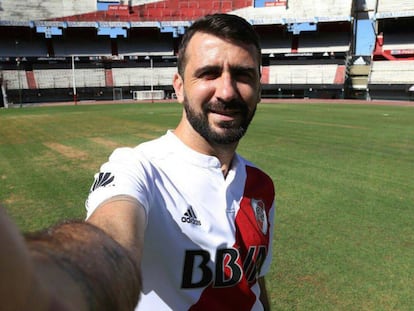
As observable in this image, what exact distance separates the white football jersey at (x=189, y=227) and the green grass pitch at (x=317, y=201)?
0.67 metres

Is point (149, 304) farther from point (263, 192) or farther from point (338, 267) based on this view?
point (338, 267)

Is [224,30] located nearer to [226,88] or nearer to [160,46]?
[226,88]

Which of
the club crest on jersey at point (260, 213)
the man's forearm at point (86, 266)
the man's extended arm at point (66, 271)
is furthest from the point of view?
the club crest on jersey at point (260, 213)

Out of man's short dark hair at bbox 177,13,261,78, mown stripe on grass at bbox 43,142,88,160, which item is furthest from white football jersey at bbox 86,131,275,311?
mown stripe on grass at bbox 43,142,88,160

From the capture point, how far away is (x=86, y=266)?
2.15 feet

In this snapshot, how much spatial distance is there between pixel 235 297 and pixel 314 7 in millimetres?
53731

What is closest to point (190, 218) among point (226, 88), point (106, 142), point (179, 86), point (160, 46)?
point (226, 88)

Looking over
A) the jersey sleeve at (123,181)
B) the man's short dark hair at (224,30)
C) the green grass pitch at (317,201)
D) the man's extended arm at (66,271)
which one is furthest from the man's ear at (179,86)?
the man's extended arm at (66,271)

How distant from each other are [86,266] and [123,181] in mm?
817

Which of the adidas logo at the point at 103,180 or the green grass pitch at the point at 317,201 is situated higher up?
the adidas logo at the point at 103,180

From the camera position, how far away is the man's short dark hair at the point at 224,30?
1741mm

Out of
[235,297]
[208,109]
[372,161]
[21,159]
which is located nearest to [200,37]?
[208,109]

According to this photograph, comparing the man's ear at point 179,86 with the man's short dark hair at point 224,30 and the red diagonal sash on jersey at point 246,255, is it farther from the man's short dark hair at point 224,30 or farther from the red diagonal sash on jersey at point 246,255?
the red diagonal sash on jersey at point 246,255

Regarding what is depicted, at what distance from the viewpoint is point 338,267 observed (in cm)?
378
